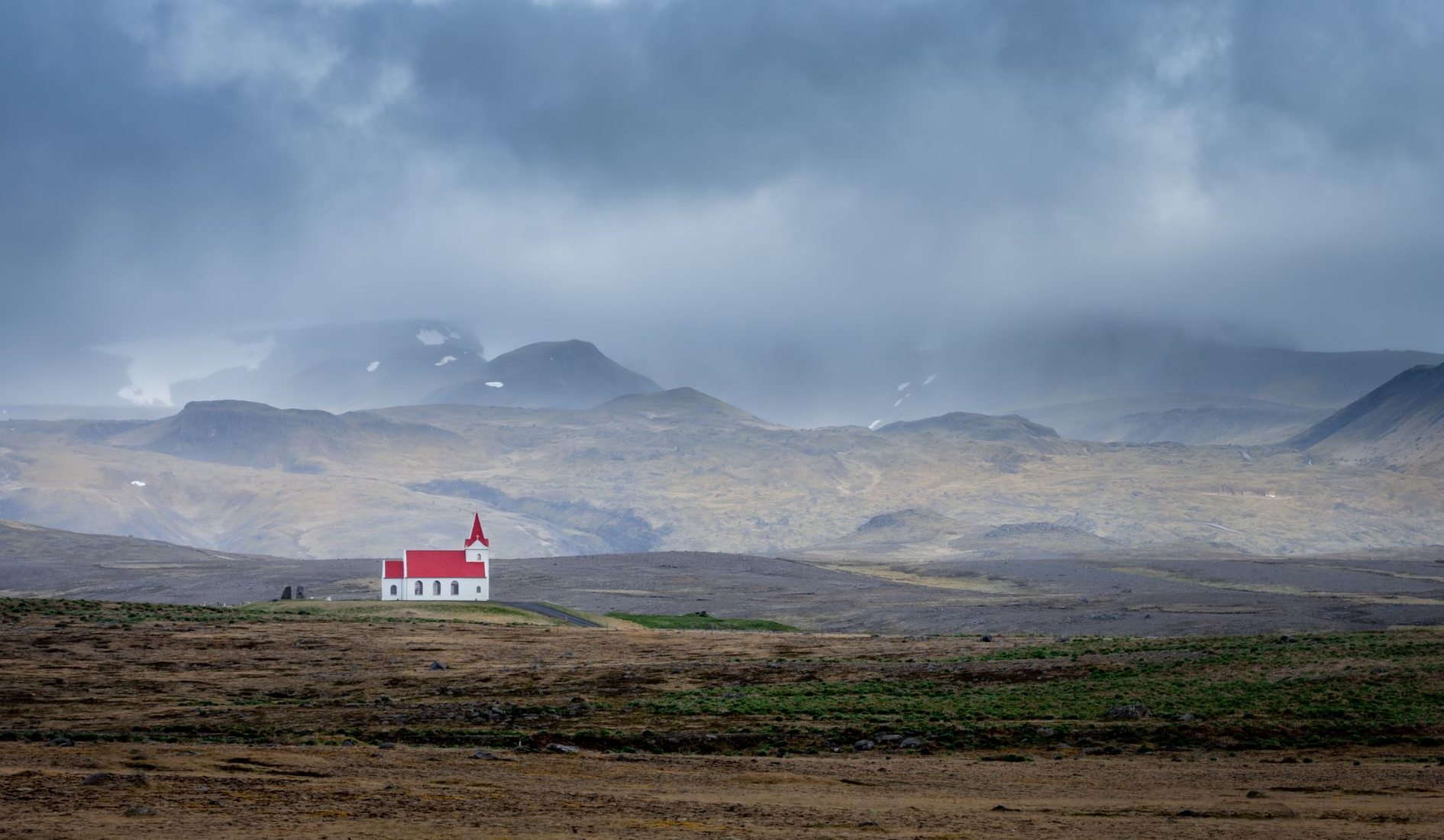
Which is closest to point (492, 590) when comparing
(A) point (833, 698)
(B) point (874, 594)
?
(B) point (874, 594)

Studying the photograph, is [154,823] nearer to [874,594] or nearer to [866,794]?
[866,794]

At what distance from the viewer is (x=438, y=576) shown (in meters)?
88.0

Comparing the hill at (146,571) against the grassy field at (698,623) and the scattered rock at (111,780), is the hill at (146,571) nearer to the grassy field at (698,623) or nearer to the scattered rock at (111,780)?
the grassy field at (698,623)

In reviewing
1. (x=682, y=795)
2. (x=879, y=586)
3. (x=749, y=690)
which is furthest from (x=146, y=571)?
(x=682, y=795)

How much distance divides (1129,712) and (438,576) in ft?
211

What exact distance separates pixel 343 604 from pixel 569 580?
58.6 metres

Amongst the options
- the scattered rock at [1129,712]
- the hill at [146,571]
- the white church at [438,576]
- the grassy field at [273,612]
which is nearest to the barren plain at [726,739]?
the scattered rock at [1129,712]

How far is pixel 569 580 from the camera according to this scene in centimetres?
13575

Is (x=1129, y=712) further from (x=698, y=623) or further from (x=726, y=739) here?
(x=698, y=623)

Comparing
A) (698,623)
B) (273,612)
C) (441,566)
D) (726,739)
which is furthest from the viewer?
(441,566)

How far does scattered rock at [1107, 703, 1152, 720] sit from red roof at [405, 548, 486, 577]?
63.0 m

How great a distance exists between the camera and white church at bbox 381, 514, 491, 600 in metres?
87.4

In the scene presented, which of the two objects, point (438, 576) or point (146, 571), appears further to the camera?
point (146, 571)

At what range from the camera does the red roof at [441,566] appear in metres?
87.8
